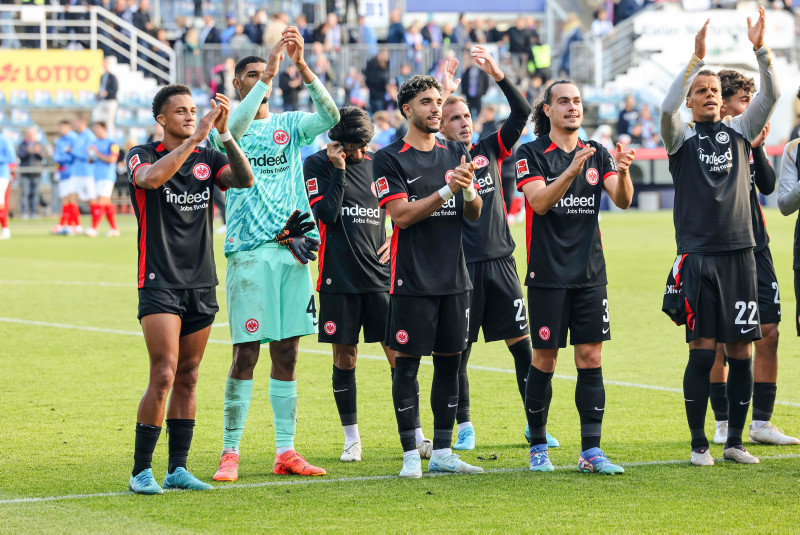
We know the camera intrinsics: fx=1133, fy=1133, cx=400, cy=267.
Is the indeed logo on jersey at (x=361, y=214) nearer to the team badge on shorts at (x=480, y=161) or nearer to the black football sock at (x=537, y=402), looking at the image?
the team badge on shorts at (x=480, y=161)

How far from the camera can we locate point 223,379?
9.20 metres

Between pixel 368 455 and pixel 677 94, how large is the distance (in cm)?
269

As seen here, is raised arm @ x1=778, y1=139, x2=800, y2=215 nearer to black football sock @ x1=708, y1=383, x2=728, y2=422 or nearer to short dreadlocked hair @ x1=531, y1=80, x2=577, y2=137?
black football sock @ x1=708, y1=383, x2=728, y2=422

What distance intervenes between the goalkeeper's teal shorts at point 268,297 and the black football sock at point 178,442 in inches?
23.0

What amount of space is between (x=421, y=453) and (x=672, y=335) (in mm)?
5270

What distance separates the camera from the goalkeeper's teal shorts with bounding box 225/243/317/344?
20.4 ft

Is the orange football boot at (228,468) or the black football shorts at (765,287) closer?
the orange football boot at (228,468)

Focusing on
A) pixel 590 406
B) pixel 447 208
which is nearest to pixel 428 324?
pixel 447 208

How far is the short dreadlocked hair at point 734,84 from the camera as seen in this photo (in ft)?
22.9

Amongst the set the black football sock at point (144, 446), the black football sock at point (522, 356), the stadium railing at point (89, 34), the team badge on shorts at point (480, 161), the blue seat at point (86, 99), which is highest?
the stadium railing at point (89, 34)

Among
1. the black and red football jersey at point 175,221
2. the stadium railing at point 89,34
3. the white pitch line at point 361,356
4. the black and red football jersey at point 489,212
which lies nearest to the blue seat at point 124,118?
the stadium railing at point 89,34

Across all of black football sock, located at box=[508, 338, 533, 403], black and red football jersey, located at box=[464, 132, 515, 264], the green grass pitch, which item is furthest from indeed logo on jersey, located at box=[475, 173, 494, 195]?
the green grass pitch

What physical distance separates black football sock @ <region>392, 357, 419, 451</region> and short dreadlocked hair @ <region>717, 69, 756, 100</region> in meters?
2.61

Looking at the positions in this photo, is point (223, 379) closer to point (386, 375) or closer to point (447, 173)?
point (386, 375)
